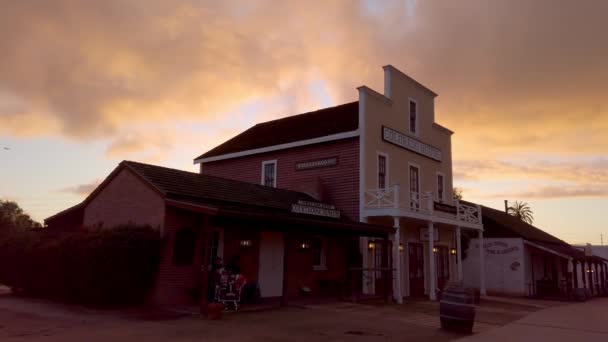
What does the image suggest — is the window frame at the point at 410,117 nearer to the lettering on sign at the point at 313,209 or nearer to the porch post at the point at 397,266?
the porch post at the point at 397,266

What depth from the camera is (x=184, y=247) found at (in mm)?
14023

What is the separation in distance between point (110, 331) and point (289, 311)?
17.3ft

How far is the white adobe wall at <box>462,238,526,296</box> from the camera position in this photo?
26.2m

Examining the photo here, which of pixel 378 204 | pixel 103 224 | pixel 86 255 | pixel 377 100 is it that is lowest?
pixel 86 255

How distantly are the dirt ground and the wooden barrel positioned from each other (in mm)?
318

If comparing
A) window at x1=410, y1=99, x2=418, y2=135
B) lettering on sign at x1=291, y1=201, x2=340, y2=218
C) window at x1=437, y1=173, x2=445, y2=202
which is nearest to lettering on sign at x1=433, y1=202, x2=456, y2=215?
window at x1=437, y1=173, x2=445, y2=202

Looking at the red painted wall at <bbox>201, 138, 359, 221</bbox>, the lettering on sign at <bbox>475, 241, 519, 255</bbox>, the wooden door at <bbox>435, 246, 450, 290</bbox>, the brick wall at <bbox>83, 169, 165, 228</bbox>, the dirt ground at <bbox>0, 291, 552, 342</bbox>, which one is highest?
the red painted wall at <bbox>201, 138, 359, 221</bbox>

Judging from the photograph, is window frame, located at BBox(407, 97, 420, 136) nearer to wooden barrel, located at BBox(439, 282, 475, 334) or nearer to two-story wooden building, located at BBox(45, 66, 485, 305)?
two-story wooden building, located at BBox(45, 66, 485, 305)

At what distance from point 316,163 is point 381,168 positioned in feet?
Answer: 9.10

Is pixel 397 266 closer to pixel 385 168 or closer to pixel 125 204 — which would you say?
pixel 385 168

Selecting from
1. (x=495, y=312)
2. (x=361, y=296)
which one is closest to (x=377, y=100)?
(x=361, y=296)

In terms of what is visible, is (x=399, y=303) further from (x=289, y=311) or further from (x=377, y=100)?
(x=377, y=100)

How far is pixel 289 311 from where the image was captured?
13.6 m

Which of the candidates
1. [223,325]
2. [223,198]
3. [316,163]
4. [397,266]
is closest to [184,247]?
[223,198]
